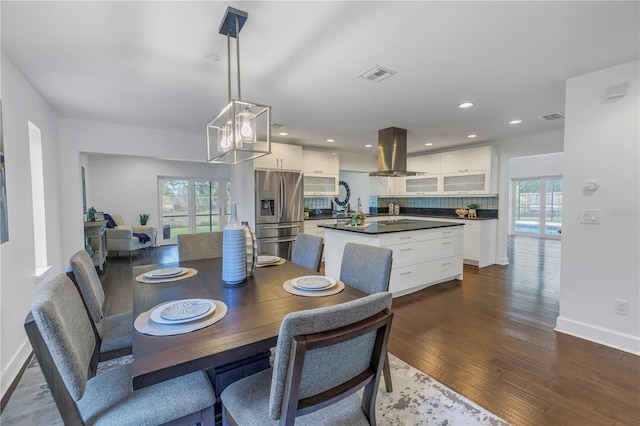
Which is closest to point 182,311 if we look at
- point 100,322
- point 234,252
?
point 234,252

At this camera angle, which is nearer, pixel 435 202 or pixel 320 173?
pixel 320 173

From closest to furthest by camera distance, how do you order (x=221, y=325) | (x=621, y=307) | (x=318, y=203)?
(x=221, y=325)
(x=621, y=307)
(x=318, y=203)

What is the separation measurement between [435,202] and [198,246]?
214 inches

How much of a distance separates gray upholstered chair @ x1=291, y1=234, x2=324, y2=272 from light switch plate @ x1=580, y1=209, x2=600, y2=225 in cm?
236

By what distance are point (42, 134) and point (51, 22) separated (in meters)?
1.89

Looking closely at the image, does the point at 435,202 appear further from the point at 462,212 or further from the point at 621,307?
the point at 621,307

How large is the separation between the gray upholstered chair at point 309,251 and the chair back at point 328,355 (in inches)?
53.4

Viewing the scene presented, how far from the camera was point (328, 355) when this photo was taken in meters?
0.93

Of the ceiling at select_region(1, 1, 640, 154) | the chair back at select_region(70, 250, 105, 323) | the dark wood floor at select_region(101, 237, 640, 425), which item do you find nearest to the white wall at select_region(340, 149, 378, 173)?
the ceiling at select_region(1, 1, 640, 154)

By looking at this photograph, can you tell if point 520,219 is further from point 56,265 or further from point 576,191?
point 56,265

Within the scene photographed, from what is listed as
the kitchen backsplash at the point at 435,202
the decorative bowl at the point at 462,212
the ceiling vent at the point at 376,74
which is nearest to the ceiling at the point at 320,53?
the ceiling vent at the point at 376,74

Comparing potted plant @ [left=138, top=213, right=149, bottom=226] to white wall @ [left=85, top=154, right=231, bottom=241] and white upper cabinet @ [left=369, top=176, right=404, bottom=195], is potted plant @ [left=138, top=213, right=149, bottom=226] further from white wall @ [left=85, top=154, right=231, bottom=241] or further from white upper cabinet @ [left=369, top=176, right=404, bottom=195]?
white upper cabinet @ [left=369, top=176, right=404, bottom=195]

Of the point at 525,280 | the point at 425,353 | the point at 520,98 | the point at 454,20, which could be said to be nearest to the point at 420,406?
the point at 425,353

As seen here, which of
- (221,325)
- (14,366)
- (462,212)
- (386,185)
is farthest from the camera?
(386,185)
